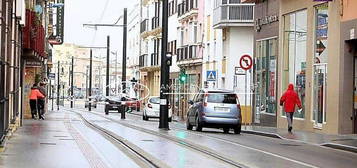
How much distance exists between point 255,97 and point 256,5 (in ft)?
15.6

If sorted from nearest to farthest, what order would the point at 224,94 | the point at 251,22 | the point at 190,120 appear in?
the point at 224,94 → the point at 190,120 → the point at 251,22

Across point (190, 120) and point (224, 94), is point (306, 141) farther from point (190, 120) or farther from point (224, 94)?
point (190, 120)

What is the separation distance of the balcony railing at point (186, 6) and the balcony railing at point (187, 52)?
113 inches

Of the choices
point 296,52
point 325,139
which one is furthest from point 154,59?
point 325,139

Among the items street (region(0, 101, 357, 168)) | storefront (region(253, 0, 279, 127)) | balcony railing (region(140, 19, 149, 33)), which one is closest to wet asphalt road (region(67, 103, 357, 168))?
street (region(0, 101, 357, 168))

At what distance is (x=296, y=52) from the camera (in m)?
31.7

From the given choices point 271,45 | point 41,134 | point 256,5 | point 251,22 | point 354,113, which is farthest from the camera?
point 251,22

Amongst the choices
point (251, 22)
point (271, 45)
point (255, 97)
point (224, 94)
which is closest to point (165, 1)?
point (224, 94)

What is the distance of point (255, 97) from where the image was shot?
38.0 m

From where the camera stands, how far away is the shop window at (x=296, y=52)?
30562 millimetres

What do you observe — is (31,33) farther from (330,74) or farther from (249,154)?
(249,154)

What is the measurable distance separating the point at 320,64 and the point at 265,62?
26.5ft

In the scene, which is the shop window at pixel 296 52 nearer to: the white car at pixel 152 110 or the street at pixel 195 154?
the street at pixel 195 154

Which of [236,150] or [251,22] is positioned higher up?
→ [251,22]
